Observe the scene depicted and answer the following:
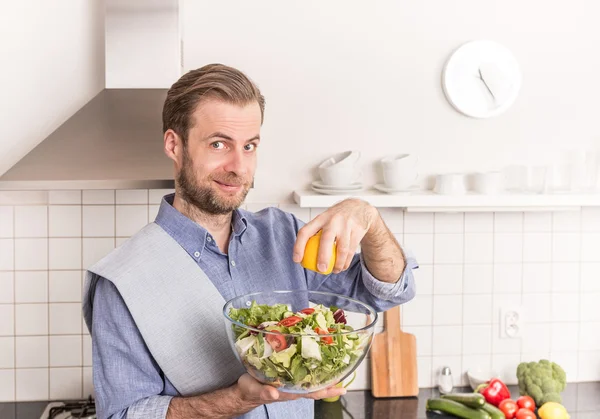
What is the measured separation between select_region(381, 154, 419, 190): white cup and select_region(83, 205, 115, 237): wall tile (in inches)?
35.7

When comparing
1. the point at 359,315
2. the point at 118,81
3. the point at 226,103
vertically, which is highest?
the point at 118,81

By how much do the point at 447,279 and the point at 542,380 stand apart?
0.45 m

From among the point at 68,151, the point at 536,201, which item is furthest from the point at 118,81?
the point at 536,201

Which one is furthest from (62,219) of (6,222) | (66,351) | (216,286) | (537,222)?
(537,222)

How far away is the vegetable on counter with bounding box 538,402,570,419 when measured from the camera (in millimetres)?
2211

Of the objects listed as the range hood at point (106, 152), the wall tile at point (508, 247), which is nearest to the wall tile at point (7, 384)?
the range hood at point (106, 152)

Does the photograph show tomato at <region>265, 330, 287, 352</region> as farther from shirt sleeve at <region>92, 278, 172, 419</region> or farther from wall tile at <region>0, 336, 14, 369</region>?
wall tile at <region>0, 336, 14, 369</region>

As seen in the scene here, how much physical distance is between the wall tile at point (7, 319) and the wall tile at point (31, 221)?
0.79 feet

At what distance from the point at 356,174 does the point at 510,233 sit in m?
0.60

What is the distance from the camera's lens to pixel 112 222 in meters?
2.39

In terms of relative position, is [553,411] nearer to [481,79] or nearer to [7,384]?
[481,79]

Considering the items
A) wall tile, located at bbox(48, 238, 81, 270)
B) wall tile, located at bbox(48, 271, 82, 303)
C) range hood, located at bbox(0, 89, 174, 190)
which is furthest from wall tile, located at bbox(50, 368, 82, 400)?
range hood, located at bbox(0, 89, 174, 190)

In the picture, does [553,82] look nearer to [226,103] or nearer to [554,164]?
[554,164]

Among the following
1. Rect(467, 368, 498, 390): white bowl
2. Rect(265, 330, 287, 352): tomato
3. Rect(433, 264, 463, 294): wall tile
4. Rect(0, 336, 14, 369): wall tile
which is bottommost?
Rect(467, 368, 498, 390): white bowl
